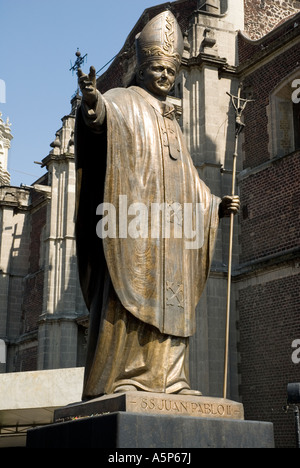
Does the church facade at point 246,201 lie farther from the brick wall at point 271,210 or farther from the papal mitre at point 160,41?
the papal mitre at point 160,41

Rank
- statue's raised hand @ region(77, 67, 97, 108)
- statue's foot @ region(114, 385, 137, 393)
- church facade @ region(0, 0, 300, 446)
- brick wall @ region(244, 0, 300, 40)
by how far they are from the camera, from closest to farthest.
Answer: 1. statue's foot @ region(114, 385, 137, 393)
2. statue's raised hand @ region(77, 67, 97, 108)
3. church facade @ region(0, 0, 300, 446)
4. brick wall @ region(244, 0, 300, 40)

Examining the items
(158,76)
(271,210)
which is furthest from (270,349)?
(158,76)

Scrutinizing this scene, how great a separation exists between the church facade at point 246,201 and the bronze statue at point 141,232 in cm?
904

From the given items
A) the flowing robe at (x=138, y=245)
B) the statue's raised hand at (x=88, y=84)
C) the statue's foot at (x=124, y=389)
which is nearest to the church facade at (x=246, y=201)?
the flowing robe at (x=138, y=245)

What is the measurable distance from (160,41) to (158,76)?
9.3 inches

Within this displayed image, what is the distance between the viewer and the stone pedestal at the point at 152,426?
3.47m

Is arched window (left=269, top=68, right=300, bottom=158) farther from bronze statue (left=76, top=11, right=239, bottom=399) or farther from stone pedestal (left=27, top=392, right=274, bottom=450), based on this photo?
stone pedestal (left=27, top=392, right=274, bottom=450)

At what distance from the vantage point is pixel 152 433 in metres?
3.51

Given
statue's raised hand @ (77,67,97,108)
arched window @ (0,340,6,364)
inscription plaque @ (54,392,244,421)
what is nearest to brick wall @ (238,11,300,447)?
inscription plaque @ (54,392,244,421)

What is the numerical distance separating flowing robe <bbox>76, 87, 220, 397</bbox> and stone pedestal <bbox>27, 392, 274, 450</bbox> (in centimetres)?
21

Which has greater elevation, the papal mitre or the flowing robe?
the papal mitre

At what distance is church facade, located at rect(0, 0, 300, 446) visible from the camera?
54.0 feet

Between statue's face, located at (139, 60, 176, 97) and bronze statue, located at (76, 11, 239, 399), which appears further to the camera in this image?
statue's face, located at (139, 60, 176, 97)
